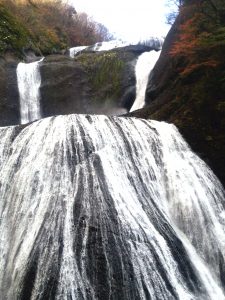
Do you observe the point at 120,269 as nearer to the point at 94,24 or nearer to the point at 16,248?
the point at 16,248

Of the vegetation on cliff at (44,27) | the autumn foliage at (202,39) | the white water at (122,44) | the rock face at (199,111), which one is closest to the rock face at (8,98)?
the vegetation on cliff at (44,27)

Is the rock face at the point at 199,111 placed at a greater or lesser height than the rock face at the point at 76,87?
greater

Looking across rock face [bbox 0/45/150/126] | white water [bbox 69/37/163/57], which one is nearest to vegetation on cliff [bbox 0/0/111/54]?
rock face [bbox 0/45/150/126]

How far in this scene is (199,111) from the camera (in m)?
11.0

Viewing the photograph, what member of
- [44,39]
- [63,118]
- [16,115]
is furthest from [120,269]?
[44,39]

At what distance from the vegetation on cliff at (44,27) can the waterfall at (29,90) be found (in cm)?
174

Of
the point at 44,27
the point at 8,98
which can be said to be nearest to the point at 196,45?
the point at 8,98

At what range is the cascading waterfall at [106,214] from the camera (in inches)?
247

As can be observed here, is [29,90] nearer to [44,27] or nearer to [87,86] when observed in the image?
[87,86]

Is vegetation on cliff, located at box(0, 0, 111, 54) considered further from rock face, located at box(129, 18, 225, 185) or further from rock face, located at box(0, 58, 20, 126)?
rock face, located at box(129, 18, 225, 185)

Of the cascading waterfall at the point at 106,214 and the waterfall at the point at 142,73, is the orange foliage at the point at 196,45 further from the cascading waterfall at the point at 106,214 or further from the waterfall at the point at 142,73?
the waterfall at the point at 142,73

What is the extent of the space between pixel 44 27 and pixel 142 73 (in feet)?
41.3

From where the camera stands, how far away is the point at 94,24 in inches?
1529

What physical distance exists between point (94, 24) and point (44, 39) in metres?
14.7
